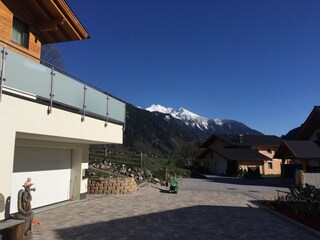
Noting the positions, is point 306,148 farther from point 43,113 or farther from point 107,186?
point 43,113

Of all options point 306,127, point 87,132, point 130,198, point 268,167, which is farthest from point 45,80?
point 268,167

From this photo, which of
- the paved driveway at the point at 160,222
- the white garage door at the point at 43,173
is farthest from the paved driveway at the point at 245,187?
the white garage door at the point at 43,173

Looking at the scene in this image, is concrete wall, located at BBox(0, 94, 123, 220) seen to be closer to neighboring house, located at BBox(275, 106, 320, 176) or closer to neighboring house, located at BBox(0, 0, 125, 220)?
neighboring house, located at BBox(0, 0, 125, 220)

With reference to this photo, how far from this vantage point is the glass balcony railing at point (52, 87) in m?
7.82

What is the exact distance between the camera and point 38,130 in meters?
8.87

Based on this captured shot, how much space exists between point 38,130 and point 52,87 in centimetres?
143

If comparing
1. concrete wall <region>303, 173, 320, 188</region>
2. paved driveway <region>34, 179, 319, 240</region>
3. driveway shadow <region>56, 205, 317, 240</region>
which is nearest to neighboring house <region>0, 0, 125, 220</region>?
paved driveway <region>34, 179, 319, 240</region>

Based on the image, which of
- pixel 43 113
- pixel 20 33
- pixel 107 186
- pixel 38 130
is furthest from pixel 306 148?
pixel 38 130

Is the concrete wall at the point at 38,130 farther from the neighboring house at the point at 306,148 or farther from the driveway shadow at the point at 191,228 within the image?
the neighboring house at the point at 306,148

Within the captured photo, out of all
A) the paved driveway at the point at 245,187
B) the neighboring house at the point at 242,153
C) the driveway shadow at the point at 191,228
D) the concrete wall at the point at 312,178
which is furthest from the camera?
the neighboring house at the point at 242,153

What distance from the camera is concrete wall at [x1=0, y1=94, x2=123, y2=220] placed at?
764 centimetres

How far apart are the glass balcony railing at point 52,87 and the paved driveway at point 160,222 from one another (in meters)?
3.69

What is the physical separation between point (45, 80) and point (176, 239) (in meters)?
5.87

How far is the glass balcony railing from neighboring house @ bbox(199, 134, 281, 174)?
3875 centimetres
